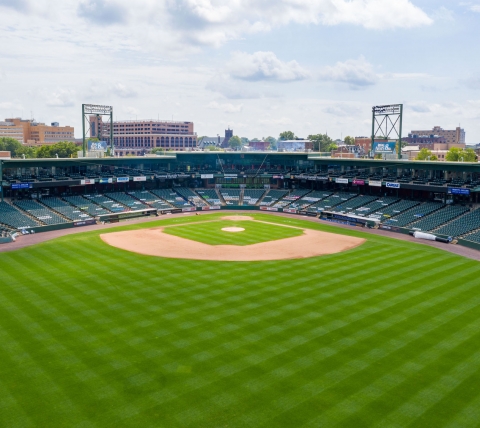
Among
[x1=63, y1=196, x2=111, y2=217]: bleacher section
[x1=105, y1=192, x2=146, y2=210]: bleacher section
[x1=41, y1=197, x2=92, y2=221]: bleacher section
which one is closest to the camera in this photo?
[x1=41, y1=197, x2=92, y2=221]: bleacher section

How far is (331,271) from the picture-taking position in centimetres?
4625

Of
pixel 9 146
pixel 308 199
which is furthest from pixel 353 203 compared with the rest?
pixel 9 146

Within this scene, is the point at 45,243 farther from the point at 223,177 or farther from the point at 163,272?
the point at 223,177

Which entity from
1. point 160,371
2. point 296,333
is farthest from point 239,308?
point 160,371

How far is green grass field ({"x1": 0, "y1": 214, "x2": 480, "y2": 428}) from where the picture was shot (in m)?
22.3

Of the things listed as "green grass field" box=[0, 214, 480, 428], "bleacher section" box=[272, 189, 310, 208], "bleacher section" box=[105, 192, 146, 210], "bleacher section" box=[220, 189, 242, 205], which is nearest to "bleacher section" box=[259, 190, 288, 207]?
"bleacher section" box=[272, 189, 310, 208]

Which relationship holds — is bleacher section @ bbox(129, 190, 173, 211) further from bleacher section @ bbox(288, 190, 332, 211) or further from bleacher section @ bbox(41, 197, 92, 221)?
bleacher section @ bbox(288, 190, 332, 211)

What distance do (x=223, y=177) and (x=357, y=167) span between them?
30.0 meters

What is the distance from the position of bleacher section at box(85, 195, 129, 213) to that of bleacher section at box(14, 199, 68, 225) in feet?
33.5

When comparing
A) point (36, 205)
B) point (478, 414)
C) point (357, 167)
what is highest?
point (357, 167)

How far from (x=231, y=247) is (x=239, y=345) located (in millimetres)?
28864

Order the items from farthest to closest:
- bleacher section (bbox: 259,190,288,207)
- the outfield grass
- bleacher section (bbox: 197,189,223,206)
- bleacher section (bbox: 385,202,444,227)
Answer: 1. bleacher section (bbox: 197,189,223,206)
2. bleacher section (bbox: 259,190,288,207)
3. bleacher section (bbox: 385,202,444,227)
4. the outfield grass

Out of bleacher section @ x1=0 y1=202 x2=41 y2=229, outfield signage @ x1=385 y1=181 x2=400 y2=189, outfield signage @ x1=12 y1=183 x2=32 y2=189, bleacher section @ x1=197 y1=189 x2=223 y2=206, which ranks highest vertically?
outfield signage @ x1=385 y1=181 x2=400 y2=189

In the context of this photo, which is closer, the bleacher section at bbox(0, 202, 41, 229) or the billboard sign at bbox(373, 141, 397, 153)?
the bleacher section at bbox(0, 202, 41, 229)
